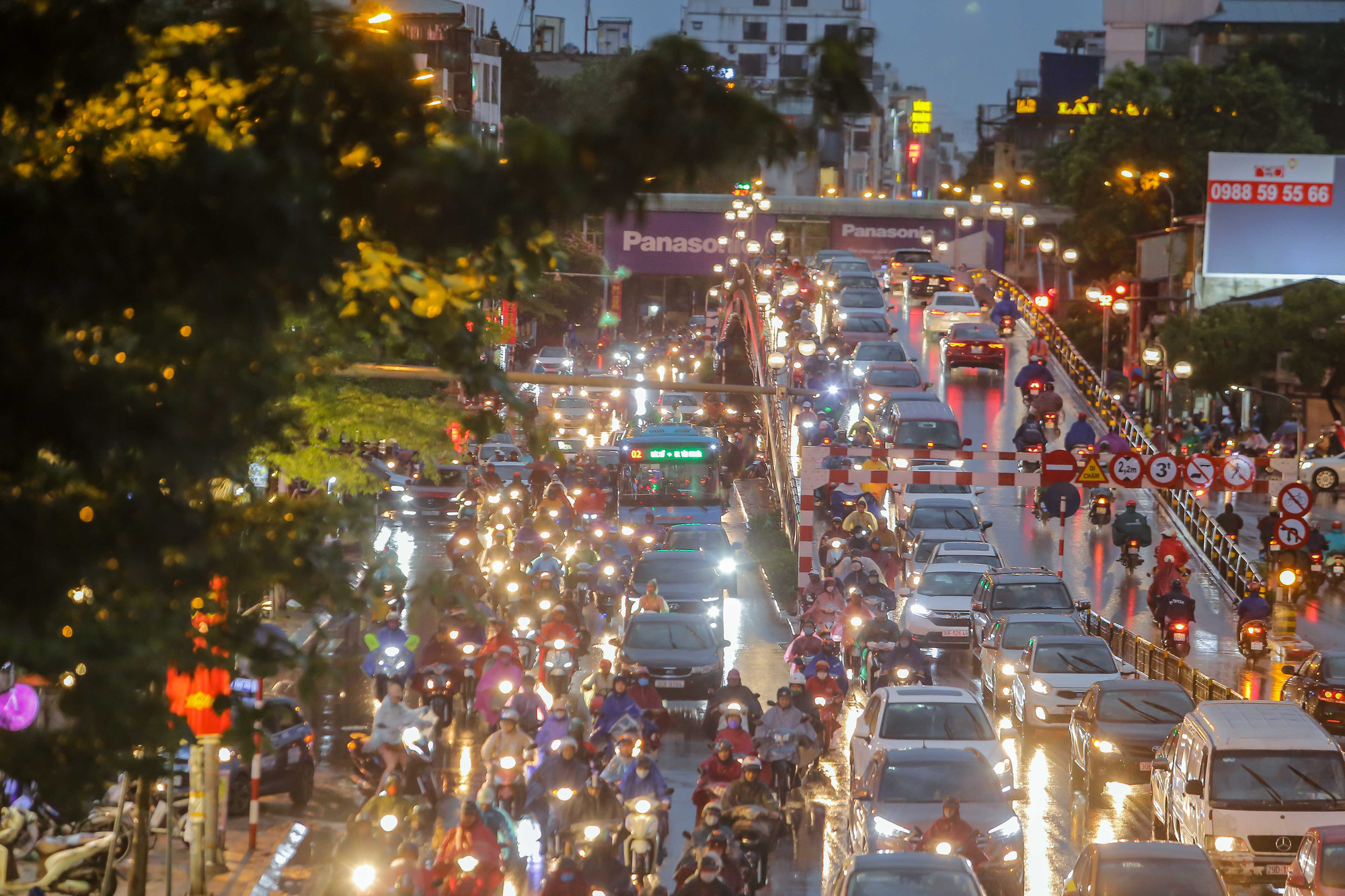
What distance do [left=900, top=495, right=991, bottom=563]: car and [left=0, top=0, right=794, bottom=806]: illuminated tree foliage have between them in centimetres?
2879

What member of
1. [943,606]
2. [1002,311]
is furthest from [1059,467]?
[1002,311]

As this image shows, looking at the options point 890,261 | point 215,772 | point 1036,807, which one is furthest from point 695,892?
point 890,261

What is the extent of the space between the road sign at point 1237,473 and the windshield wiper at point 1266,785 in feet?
47.0

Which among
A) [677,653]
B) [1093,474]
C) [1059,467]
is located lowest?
[677,653]

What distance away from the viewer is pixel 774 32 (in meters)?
166

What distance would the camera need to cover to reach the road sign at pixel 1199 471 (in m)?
29.5

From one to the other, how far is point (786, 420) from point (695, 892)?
34.2 meters

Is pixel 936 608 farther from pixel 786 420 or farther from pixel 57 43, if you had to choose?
pixel 57 43

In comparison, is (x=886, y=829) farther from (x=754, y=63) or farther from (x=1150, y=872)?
(x=754, y=63)

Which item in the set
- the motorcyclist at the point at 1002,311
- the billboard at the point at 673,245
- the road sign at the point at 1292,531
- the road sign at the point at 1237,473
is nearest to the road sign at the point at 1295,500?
the road sign at the point at 1292,531

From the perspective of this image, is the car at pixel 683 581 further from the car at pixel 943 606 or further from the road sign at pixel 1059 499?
the road sign at pixel 1059 499

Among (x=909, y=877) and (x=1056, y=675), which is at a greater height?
(x=909, y=877)

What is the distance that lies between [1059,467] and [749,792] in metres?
14.9

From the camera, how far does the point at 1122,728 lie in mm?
19281
